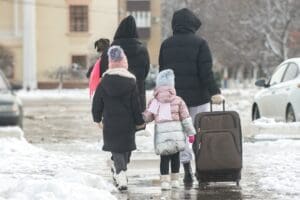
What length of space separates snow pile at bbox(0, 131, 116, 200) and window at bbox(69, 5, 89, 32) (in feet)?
150

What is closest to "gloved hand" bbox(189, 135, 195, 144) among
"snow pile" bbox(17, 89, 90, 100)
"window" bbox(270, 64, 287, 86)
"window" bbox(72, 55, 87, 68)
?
"window" bbox(270, 64, 287, 86)

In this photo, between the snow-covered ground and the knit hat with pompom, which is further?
the knit hat with pompom

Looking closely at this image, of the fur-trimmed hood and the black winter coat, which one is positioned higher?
the fur-trimmed hood

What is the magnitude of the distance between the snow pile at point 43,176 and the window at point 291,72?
5866 millimetres

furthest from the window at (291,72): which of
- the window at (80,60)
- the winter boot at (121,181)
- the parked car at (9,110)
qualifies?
the window at (80,60)

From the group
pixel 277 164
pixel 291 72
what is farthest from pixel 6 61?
pixel 277 164

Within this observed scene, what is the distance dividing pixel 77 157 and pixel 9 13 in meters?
47.9

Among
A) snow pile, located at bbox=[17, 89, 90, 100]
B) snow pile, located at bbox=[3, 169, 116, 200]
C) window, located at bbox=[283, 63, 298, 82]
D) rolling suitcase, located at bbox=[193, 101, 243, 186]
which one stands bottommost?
snow pile, located at bbox=[17, 89, 90, 100]

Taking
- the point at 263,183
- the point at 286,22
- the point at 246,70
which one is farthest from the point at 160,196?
the point at 246,70

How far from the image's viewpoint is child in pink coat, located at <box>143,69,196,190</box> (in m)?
9.28

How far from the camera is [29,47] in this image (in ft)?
191

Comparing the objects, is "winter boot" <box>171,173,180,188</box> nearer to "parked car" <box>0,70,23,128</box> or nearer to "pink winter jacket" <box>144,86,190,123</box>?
"pink winter jacket" <box>144,86,190,123</box>

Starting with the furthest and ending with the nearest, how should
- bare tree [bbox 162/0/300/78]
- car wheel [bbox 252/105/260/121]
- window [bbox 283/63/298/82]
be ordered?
bare tree [bbox 162/0/300/78], car wheel [bbox 252/105/260/121], window [bbox 283/63/298/82]

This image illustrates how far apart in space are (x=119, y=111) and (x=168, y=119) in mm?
572
